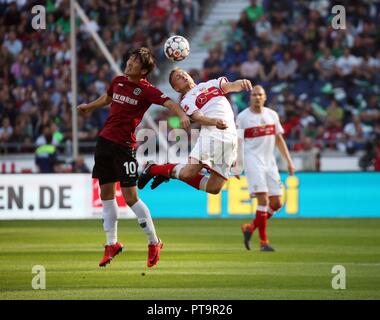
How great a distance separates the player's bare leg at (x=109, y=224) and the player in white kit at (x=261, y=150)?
11.8 feet

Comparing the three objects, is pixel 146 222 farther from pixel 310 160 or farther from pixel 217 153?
pixel 310 160

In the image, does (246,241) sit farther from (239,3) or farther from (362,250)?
(239,3)

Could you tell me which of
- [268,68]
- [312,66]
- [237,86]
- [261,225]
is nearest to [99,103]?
[237,86]

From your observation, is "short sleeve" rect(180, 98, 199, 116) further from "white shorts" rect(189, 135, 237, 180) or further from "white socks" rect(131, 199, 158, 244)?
"white socks" rect(131, 199, 158, 244)

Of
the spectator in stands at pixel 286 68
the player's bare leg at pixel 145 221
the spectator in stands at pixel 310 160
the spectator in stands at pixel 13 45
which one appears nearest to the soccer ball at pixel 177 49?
the player's bare leg at pixel 145 221

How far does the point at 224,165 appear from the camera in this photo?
13.7m

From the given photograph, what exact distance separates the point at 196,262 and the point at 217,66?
536 inches

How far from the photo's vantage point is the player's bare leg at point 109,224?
1288cm

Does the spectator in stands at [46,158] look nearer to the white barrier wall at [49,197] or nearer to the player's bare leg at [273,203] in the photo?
the white barrier wall at [49,197]

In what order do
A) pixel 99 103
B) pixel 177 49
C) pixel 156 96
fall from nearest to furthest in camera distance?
pixel 156 96, pixel 99 103, pixel 177 49

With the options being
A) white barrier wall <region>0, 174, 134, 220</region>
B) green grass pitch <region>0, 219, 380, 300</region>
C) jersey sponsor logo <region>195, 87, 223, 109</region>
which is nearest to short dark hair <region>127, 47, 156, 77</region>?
jersey sponsor logo <region>195, 87, 223, 109</region>

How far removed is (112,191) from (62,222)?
877 centimetres

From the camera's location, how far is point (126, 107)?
12734 millimetres

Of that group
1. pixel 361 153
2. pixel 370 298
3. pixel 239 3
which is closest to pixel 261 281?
pixel 370 298
